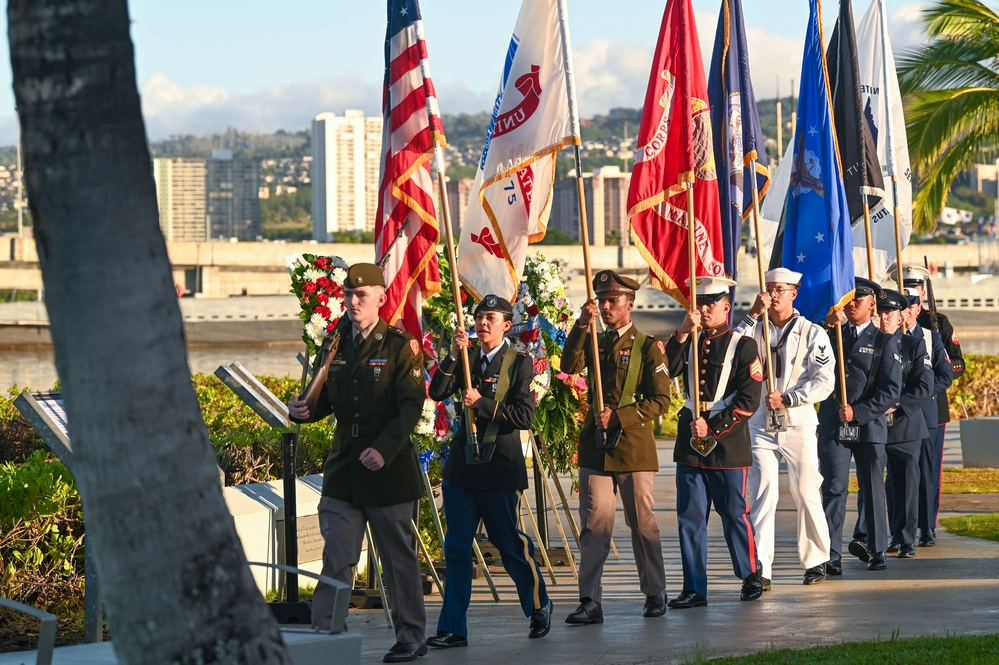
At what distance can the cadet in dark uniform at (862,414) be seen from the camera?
1016cm

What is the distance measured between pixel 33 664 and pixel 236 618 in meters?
1.75

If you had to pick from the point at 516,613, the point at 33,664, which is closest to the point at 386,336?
the point at 516,613

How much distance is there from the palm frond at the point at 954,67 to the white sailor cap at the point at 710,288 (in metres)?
11.8

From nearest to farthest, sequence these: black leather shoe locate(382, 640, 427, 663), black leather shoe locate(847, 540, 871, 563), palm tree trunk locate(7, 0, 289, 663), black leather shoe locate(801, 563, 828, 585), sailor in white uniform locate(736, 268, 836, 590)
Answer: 1. palm tree trunk locate(7, 0, 289, 663)
2. black leather shoe locate(382, 640, 427, 663)
3. sailor in white uniform locate(736, 268, 836, 590)
4. black leather shoe locate(801, 563, 828, 585)
5. black leather shoe locate(847, 540, 871, 563)

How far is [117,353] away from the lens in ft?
11.3

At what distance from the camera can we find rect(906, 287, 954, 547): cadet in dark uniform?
11281mm

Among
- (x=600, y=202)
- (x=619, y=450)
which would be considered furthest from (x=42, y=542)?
(x=600, y=202)

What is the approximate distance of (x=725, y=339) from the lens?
9.17 meters

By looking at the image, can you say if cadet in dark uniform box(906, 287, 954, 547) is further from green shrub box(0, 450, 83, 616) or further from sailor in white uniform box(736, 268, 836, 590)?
green shrub box(0, 450, 83, 616)

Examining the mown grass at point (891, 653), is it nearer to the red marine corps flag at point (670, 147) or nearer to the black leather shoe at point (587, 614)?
the black leather shoe at point (587, 614)

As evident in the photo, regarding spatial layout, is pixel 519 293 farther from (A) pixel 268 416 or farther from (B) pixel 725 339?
(A) pixel 268 416

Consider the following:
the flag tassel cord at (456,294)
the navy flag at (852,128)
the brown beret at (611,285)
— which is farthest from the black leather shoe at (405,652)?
the navy flag at (852,128)

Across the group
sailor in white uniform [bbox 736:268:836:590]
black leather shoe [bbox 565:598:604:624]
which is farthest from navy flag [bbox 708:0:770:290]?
black leather shoe [bbox 565:598:604:624]

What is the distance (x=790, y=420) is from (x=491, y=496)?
2.75 meters
